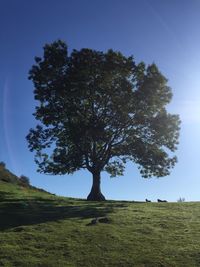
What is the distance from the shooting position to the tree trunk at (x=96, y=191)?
53.6 metres

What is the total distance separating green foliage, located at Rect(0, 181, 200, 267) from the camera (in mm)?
22109

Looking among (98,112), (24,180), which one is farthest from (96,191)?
(24,180)

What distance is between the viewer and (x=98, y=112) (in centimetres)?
5706

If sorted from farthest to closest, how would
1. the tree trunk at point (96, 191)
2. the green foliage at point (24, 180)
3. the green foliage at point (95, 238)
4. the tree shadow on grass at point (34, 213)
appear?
the green foliage at point (24, 180) < the tree trunk at point (96, 191) < the tree shadow on grass at point (34, 213) < the green foliage at point (95, 238)

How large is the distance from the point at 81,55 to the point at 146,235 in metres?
33.6

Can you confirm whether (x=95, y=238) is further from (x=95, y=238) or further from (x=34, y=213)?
(x=34, y=213)

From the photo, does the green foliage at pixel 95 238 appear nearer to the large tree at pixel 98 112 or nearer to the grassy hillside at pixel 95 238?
the grassy hillside at pixel 95 238

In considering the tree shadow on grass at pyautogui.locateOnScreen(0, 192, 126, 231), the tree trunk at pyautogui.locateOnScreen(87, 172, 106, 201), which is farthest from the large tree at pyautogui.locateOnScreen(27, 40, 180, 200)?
the tree shadow on grass at pyautogui.locateOnScreen(0, 192, 126, 231)

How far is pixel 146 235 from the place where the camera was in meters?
27.3

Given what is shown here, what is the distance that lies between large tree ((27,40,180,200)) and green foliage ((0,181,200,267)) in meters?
20.3

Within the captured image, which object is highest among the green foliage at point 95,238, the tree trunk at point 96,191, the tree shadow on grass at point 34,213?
the tree trunk at point 96,191

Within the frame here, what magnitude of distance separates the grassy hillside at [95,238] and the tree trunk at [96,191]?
56.3 ft

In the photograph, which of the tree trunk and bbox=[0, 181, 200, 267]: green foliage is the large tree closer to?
the tree trunk

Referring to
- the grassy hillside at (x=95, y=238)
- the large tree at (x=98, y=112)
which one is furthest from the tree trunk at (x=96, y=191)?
the grassy hillside at (x=95, y=238)
